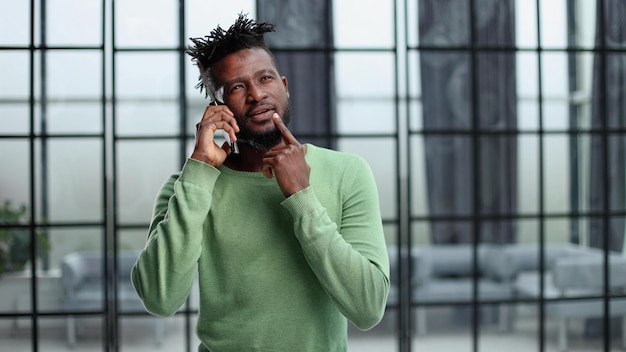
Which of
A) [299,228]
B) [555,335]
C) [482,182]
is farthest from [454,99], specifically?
[299,228]

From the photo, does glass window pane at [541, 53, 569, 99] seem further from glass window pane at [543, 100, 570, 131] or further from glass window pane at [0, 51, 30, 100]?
glass window pane at [0, 51, 30, 100]

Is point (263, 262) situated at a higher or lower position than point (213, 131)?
lower

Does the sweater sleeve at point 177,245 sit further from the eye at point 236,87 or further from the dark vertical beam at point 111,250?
the dark vertical beam at point 111,250

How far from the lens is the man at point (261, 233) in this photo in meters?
1.28

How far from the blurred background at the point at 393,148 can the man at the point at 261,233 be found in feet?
8.03

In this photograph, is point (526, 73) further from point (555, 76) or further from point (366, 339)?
point (366, 339)

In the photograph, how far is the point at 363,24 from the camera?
12.6ft

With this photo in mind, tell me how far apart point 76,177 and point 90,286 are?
0.56 metres

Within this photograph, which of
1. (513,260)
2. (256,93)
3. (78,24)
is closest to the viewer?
(256,93)

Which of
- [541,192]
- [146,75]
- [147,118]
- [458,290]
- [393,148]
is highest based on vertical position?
[146,75]

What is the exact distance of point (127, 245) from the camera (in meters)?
3.79

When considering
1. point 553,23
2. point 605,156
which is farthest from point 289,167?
point 605,156

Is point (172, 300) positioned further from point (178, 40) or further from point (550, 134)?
point (550, 134)

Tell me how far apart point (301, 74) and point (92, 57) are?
105cm
